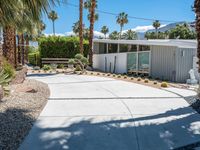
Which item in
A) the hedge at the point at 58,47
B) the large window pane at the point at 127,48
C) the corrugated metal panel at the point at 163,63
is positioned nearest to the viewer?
the corrugated metal panel at the point at 163,63

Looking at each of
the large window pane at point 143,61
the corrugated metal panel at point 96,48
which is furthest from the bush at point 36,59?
the large window pane at point 143,61

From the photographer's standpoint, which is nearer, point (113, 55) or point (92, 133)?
point (92, 133)

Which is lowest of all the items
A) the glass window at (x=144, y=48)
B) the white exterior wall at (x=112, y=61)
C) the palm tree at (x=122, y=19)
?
the white exterior wall at (x=112, y=61)

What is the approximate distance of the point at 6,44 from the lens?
58.7 ft

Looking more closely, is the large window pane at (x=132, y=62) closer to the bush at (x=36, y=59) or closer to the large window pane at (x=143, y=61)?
the large window pane at (x=143, y=61)

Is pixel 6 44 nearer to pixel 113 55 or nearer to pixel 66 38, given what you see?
pixel 113 55

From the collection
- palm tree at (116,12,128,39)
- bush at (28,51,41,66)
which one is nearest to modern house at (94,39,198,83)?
bush at (28,51,41,66)

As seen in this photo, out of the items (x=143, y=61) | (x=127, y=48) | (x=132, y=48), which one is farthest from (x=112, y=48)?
(x=143, y=61)

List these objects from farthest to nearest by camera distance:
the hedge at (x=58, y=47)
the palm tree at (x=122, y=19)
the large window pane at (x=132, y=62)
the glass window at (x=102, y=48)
Answer: the palm tree at (x=122, y=19) < the hedge at (x=58, y=47) < the glass window at (x=102, y=48) < the large window pane at (x=132, y=62)

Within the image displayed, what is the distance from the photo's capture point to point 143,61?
2509cm

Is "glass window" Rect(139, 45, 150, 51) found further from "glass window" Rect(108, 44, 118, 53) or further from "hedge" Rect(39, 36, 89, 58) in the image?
"hedge" Rect(39, 36, 89, 58)

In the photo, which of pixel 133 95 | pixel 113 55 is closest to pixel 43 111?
pixel 133 95

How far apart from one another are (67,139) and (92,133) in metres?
0.76

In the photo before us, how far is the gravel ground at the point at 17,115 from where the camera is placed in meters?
6.74
